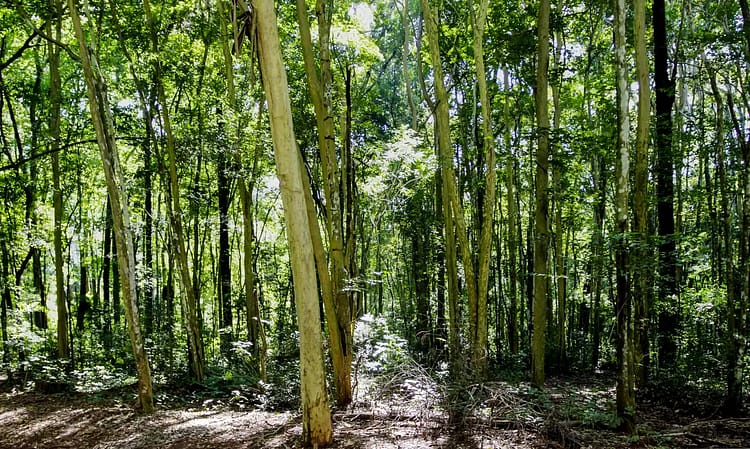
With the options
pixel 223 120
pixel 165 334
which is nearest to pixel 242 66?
pixel 223 120

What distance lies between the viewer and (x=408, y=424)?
21.9 feet

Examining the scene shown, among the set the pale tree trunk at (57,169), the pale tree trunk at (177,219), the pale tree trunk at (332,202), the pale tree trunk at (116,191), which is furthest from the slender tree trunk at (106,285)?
the pale tree trunk at (332,202)

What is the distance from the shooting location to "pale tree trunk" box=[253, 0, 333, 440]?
5.13 metres

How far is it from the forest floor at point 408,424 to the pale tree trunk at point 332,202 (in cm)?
66

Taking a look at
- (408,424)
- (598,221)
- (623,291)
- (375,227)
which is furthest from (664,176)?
(408,424)

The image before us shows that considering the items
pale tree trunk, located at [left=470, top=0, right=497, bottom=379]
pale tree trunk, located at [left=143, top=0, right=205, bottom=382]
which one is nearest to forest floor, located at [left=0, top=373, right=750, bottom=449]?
pale tree trunk, located at [left=470, top=0, right=497, bottom=379]

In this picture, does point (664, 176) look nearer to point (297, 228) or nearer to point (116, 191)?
point (297, 228)

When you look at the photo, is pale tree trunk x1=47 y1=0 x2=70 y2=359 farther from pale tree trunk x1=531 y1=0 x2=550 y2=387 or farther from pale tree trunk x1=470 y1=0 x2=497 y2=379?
pale tree trunk x1=531 y1=0 x2=550 y2=387

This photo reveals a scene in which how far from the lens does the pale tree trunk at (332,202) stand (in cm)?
728

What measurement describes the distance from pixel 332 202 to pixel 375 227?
393 centimetres

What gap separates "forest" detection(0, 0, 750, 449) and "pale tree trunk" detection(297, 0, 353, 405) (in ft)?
0.11

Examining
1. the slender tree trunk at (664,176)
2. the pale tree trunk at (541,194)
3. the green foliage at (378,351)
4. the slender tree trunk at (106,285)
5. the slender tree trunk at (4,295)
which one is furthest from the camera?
the slender tree trunk at (106,285)

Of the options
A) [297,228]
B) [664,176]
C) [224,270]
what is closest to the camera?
[297,228]

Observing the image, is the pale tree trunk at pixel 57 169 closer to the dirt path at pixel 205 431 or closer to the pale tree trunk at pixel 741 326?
the dirt path at pixel 205 431
